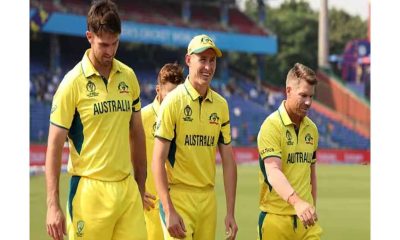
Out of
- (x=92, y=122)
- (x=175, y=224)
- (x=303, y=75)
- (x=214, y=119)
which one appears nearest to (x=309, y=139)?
(x=303, y=75)

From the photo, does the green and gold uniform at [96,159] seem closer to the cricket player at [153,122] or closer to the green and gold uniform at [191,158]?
the green and gold uniform at [191,158]

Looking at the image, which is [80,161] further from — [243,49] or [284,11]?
[284,11]

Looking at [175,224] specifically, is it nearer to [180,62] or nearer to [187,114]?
[187,114]

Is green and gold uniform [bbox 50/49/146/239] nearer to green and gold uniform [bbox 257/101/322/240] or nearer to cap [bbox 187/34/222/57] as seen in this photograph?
cap [bbox 187/34/222/57]

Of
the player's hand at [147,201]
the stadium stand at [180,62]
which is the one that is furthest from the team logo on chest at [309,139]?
the stadium stand at [180,62]

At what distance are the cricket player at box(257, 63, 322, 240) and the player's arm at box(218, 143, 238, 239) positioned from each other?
0.25 metres

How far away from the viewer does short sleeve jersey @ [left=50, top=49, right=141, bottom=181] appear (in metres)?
5.17

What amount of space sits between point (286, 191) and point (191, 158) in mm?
684

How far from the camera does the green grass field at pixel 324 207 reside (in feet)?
40.2

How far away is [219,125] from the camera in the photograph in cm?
586

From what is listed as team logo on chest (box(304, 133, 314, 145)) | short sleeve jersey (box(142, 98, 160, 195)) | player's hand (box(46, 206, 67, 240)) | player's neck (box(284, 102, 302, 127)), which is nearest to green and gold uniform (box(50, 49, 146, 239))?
player's hand (box(46, 206, 67, 240))

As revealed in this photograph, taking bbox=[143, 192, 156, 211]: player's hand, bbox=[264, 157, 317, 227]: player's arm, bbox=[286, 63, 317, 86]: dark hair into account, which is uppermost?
bbox=[286, 63, 317, 86]: dark hair

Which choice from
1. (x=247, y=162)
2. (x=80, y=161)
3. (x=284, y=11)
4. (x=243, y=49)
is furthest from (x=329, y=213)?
(x=284, y=11)

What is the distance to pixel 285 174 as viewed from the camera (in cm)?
601
